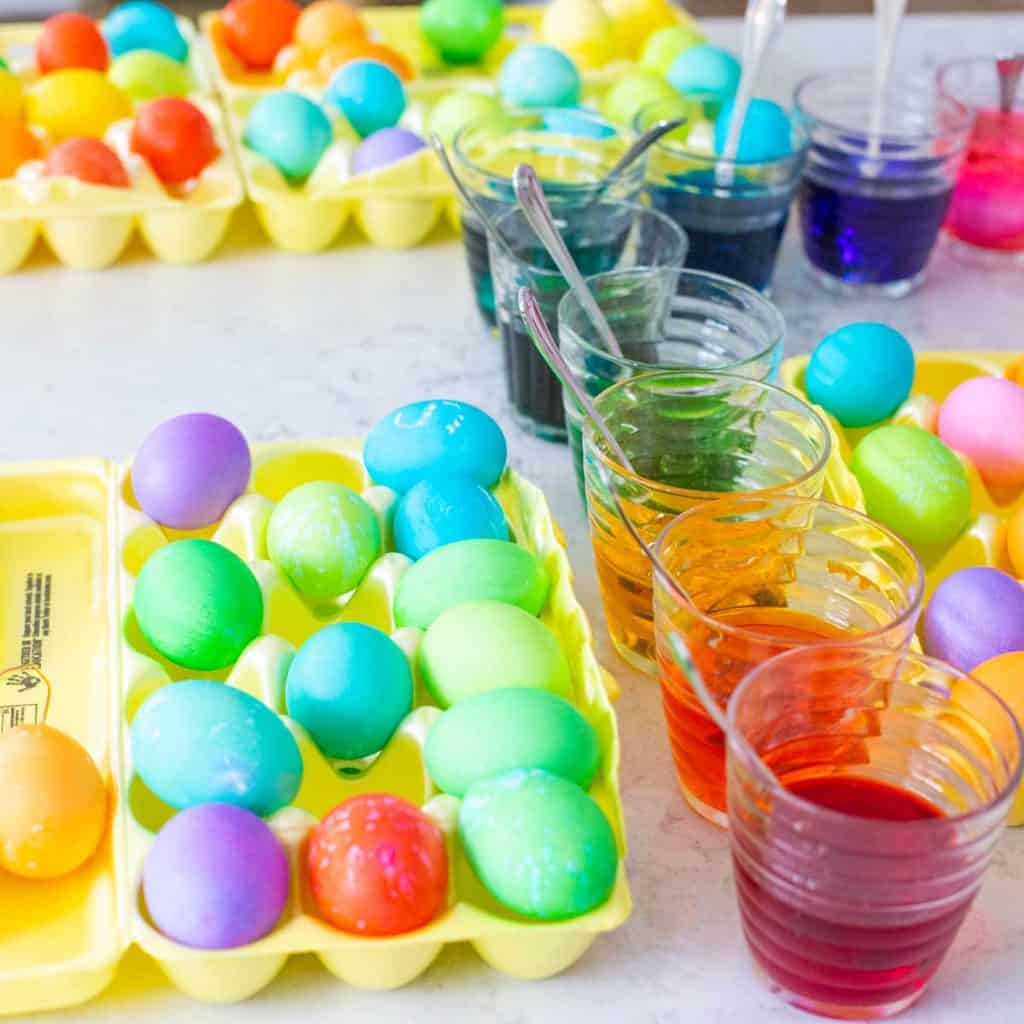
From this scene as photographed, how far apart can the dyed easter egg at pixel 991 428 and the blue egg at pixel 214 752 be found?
1.79ft

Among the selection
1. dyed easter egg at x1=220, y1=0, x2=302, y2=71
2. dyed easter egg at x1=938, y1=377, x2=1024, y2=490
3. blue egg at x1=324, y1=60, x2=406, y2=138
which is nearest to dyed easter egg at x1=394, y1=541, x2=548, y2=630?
dyed easter egg at x1=938, y1=377, x2=1024, y2=490

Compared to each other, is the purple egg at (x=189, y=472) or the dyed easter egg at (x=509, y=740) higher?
the dyed easter egg at (x=509, y=740)

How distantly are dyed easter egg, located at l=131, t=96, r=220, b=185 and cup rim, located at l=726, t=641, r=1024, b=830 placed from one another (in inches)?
35.2

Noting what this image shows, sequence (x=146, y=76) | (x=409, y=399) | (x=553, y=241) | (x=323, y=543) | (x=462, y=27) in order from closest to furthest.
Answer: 1. (x=323, y=543)
2. (x=553, y=241)
3. (x=409, y=399)
4. (x=146, y=76)
5. (x=462, y=27)

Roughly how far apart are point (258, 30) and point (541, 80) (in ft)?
1.15

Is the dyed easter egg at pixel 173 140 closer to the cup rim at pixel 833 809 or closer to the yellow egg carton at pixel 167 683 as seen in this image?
the yellow egg carton at pixel 167 683

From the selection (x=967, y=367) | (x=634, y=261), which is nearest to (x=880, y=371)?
(x=967, y=367)

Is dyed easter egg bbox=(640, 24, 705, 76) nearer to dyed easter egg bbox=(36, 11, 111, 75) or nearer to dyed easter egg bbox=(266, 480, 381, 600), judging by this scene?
dyed easter egg bbox=(36, 11, 111, 75)

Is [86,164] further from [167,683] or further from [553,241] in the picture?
[167,683]

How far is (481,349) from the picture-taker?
1.30m

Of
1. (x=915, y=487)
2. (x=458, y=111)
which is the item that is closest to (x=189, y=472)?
(x=915, y=487)

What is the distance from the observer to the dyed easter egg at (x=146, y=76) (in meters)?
1.54

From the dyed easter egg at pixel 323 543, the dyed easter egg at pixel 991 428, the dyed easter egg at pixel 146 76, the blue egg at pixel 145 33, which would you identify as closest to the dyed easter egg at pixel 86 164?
the dyed easter egg at pixel 146 76

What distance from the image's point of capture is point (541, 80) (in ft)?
4.95
